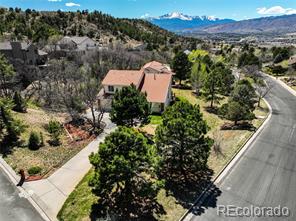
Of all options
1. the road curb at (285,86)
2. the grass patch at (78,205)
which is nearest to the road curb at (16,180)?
the grass patch at (78,205)

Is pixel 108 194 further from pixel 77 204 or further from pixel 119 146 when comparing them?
pixel 119 146

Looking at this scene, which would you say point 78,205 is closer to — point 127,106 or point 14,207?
point 14,207

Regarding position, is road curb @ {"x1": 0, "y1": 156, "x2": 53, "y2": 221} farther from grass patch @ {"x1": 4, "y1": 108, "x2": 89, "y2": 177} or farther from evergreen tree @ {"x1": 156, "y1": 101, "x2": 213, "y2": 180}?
evergreen tree @ {"x1": 156, "y1": 101, "x2": 213, "y2": 180}

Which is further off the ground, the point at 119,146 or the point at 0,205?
the point at 119,146

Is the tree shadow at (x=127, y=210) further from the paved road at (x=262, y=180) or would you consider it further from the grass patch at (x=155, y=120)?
the grass patch at (x=155, y=120)

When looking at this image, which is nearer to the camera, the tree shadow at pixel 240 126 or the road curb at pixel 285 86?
the tree shadow at pixel 240 126

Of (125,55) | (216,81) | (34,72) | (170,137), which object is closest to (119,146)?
(170,137)

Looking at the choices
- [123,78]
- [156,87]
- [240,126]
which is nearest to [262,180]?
[240,126]
